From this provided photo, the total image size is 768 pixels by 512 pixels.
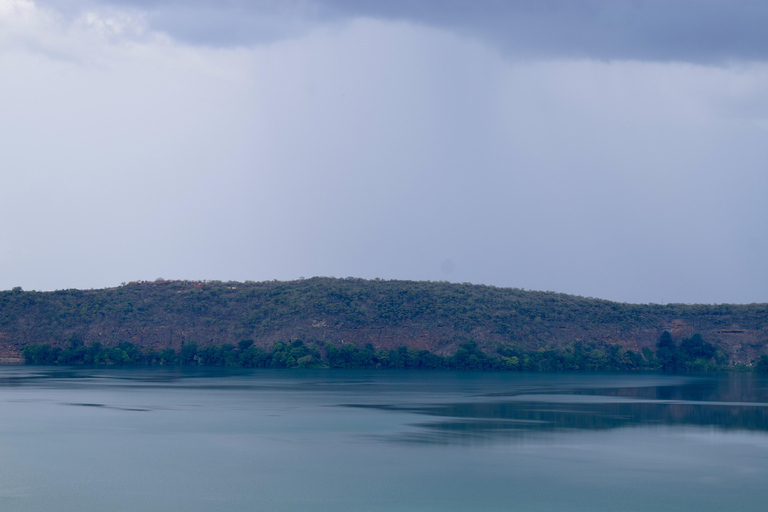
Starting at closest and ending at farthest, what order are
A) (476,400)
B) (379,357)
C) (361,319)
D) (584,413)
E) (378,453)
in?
(378,453)
(584,413)
(476,400)
(379,357)
(361,319)

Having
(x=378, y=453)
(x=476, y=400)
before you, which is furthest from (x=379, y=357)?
(x=378, y=453)

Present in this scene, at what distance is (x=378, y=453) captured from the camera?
63.5 ft

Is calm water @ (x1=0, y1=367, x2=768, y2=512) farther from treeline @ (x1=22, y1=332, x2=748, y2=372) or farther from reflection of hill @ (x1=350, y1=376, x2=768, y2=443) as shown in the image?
treeline @ (x1=22, y1=332, x2=748, y2=372)

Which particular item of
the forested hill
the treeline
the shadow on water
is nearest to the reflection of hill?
the shadow on water

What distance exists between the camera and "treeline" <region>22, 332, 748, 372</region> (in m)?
69.1

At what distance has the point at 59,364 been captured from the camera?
69.9 m

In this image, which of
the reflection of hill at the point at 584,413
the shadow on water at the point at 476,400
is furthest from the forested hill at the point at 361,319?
the reflection of hill at the point at 584,413

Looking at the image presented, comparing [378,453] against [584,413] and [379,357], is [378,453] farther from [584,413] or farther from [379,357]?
[379,357]

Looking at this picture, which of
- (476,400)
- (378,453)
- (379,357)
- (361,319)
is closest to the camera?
(378,453)

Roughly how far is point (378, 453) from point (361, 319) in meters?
60.7

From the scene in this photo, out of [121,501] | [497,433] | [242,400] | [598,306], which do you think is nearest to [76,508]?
[121,501]

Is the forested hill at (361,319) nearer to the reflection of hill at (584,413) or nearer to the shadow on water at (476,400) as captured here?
the shadow on water at (476,400)

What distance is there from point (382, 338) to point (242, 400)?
44205mm

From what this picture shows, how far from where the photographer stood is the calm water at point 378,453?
14898mm
